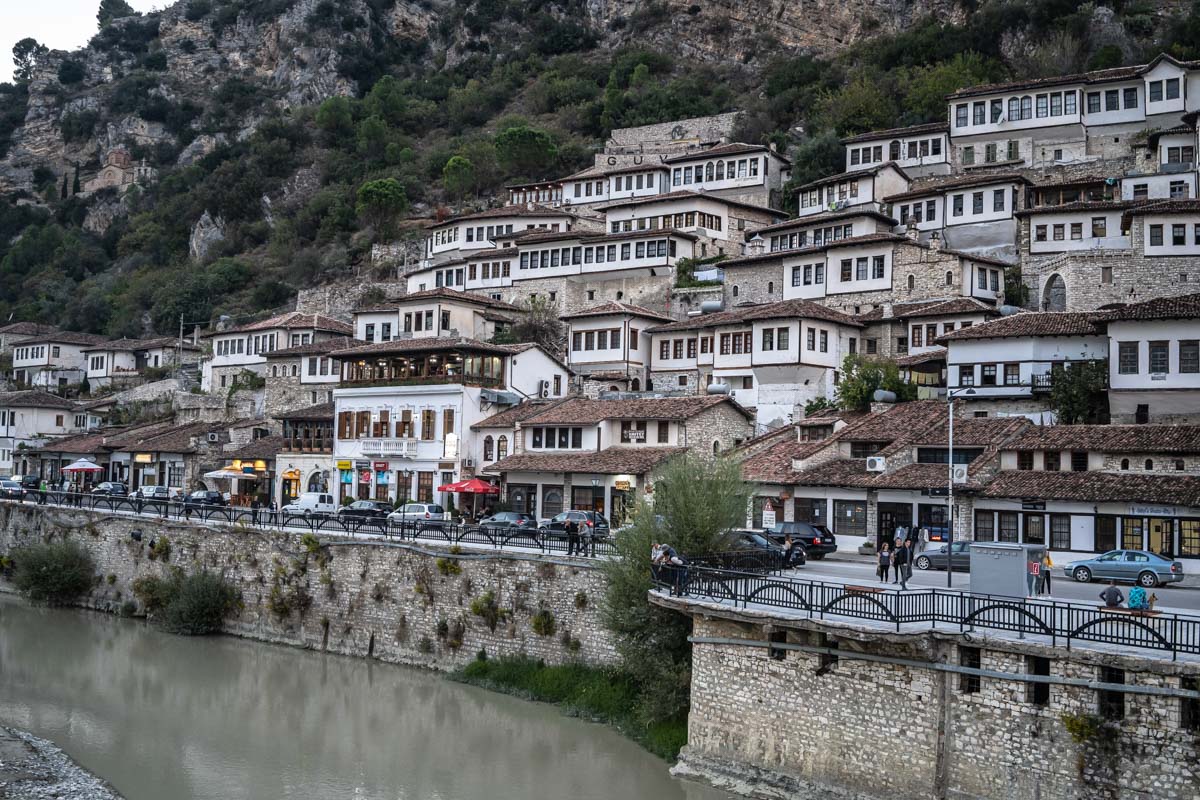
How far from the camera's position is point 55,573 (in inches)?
1813

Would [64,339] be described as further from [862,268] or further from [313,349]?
[862,268]

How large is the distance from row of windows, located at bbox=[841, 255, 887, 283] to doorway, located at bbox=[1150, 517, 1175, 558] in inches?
1016

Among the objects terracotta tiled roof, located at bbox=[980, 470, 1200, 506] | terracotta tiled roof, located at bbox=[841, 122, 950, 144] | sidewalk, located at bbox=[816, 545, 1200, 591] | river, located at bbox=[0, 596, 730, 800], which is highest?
terracotta tiled roof, located at bbox=[841, 122, 950, 144]

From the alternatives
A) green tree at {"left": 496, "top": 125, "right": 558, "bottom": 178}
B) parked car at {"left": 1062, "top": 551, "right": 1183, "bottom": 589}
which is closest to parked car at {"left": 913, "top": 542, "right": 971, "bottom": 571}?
parked car at {"left": 1062, "top": 551, "right": 1183, "bottom": 589}

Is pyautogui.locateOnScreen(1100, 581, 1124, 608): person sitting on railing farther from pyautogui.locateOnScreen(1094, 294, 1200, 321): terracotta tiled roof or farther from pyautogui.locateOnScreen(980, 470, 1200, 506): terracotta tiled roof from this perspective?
pyautogui.locateOnScreen(1094, 294, 1200, 321): terracotta tiled roof

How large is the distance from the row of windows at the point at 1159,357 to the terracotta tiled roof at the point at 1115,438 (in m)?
3.55

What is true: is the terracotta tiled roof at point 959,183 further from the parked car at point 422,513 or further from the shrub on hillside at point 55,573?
the shrub on hillside at point 55,573

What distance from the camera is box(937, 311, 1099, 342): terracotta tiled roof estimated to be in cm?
4422

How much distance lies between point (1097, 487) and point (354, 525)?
77.4ft

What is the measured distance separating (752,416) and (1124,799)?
33546 mm

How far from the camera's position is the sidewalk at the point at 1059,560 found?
31531 mm

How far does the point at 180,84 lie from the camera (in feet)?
555

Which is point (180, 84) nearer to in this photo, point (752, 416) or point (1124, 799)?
point (752, 416)

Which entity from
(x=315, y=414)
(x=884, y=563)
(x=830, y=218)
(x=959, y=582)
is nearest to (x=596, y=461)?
(x=315, y=414)
